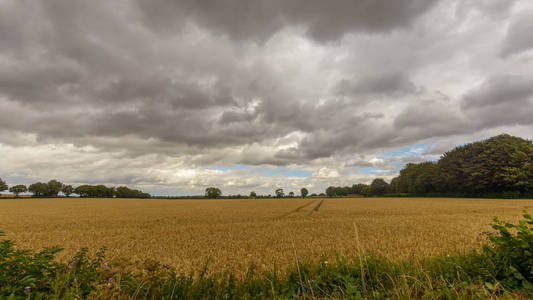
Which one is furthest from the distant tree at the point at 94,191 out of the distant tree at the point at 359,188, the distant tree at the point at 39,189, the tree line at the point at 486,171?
the distant tree at the point at 359,188

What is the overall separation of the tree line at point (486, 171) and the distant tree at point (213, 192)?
11515 cm

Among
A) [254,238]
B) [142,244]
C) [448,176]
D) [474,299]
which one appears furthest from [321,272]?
[448,176]

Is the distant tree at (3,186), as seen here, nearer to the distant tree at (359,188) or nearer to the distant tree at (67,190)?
the distant tree at (67,190)

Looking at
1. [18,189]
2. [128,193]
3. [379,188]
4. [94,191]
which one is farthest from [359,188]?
[18,189]

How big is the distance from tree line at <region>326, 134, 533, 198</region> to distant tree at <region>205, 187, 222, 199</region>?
115151 millimetres

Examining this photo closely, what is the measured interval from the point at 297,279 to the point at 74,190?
6782 inches

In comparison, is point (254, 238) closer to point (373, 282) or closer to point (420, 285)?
point (373, 282)

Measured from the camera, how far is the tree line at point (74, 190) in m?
115

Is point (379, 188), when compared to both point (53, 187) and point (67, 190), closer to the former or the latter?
point (53, 187)

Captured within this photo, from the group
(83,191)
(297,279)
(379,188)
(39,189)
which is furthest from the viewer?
(379,188)

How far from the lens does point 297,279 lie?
183 inches

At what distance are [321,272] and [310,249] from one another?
5219 mm

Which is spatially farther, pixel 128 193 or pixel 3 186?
pixel 128 193

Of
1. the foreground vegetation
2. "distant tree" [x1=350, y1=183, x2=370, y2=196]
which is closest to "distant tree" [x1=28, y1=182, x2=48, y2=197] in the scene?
the foreground vegetation
